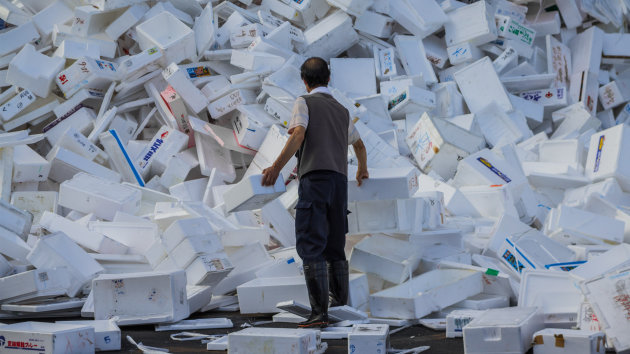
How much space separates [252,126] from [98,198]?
4.35ft

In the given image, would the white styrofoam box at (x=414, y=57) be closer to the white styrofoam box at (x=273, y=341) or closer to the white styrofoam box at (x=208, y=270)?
the white styrofoam box at (x=208, y=270)

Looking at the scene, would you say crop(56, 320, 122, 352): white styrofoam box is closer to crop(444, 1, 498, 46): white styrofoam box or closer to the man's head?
the man's head

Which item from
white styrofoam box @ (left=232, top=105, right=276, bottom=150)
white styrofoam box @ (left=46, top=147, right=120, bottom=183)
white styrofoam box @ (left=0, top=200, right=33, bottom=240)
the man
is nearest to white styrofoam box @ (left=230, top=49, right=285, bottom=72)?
white styrofoam box @ (left=232, top=105, right=276, bottom=150)

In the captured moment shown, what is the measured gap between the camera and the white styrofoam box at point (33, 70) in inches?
249

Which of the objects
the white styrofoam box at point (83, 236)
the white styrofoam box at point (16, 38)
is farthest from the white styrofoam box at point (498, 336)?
the white styrofoam box at point (16, 38)

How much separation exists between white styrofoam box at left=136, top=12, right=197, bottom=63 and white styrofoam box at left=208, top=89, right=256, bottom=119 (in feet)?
1.86

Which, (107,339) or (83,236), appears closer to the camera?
(107,339)

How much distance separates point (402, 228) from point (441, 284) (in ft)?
1.21

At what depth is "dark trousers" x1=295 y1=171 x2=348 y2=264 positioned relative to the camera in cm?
355

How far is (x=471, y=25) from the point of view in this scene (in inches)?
298

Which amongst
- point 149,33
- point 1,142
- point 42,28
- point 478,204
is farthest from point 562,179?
point 42,28

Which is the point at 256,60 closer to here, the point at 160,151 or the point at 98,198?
the point at 160,151

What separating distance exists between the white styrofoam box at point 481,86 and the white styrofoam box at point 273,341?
4.64 metres

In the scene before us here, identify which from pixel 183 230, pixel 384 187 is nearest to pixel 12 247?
pixel 183 230
